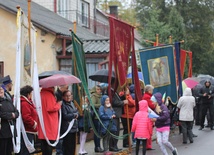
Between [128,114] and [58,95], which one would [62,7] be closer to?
[128,114]

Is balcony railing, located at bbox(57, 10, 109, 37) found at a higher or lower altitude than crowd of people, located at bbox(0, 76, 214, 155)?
higher

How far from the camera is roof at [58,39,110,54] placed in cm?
1944

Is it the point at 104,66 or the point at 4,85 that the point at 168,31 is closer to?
the point at 104,66

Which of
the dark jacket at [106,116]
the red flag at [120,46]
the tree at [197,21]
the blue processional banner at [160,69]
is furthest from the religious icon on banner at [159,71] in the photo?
the tree at [197,21]

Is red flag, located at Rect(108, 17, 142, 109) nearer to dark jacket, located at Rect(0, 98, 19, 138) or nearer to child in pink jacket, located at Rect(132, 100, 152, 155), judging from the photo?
child in pink jacket, located at Rect(132, 100, 152, 155)

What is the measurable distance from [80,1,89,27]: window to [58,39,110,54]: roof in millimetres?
9801

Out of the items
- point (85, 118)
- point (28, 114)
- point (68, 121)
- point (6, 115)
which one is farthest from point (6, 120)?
point (85, 118)

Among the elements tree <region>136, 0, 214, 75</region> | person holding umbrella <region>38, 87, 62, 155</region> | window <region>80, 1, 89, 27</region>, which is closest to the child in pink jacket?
person holding umbrella <region>38, 87, 62, 155</region>

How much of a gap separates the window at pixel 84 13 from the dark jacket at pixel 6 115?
21169mm

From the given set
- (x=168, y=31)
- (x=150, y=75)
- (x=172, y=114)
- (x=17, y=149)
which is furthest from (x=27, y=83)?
(x=168, y=31)

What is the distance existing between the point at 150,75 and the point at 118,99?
2.57 metres

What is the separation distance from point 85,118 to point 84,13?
20043 mm

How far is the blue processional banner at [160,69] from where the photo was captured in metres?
15.2

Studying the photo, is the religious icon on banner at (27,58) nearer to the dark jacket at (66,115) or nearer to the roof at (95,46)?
the dark jacket at (66,115)
